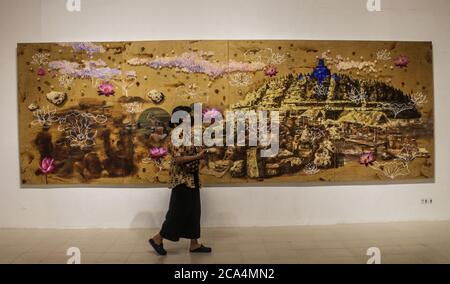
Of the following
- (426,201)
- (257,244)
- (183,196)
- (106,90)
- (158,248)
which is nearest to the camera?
(183,196)

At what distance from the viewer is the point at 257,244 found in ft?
14.0

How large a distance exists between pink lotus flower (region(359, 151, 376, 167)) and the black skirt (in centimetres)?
224

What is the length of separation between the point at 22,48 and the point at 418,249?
4.97m

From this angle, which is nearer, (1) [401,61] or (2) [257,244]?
(2) [257,244]

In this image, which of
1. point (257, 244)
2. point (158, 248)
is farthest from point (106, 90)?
point (257, 244)

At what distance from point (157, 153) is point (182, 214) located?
3.96ft

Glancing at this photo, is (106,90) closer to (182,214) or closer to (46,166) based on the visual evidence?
(46,166)

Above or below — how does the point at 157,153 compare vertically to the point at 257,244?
above

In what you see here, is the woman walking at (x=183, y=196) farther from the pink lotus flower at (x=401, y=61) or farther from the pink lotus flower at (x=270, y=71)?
the pink lotus flower at (x=401, y=61)

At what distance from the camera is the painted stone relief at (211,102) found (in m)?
4.84

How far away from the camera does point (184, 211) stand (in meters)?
3.89

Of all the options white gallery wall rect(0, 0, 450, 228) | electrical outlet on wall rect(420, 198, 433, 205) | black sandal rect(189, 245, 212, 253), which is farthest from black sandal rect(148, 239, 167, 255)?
electrical outlet on wall rect(420, 198, 433, 205)

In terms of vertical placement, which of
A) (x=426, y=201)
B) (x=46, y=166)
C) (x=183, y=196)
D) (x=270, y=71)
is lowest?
(x=426, y=201)

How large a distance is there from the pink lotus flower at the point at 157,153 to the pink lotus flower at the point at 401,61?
10.00ft
